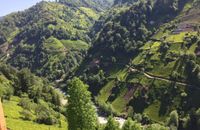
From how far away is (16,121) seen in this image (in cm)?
12631

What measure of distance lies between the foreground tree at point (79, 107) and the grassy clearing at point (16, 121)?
4032cm

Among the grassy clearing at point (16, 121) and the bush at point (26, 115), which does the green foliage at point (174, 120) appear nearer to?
the grassy clearing at point (16, 121)

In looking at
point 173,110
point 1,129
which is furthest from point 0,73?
point 1,129

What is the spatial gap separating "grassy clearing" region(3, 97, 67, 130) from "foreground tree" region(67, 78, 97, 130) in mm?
40325

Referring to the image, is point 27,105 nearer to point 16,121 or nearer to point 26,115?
point 26,115

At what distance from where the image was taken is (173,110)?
192 m

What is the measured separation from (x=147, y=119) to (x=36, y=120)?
64.8m

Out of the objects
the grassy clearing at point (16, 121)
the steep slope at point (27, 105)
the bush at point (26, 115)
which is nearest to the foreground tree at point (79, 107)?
the grassy clearing at point (16, 121)

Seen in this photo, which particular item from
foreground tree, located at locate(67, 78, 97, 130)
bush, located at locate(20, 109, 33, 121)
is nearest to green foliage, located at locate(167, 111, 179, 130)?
bush, located at locate(20, 109, 33, 121)

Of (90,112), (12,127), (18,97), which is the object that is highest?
(90,112)

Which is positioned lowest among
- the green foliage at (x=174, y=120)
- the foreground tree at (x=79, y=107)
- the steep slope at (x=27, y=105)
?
the green foliage at (x=174, y=120)

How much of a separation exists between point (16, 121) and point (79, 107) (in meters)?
56.7

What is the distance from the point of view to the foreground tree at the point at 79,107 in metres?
74.6

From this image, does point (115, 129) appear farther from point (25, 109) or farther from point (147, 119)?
point (147, 119)
